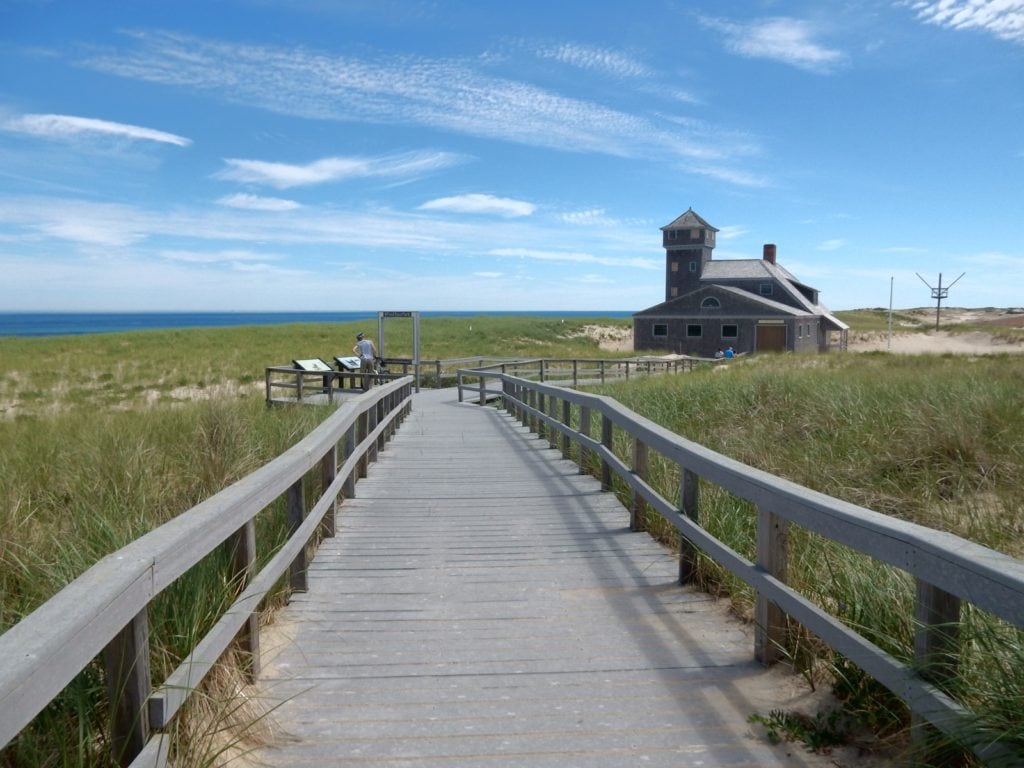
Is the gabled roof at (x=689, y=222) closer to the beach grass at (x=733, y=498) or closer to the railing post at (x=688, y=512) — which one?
the beach grass at (x=733, y=498)

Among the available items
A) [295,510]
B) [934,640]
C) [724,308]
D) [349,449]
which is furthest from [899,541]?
[724,308]

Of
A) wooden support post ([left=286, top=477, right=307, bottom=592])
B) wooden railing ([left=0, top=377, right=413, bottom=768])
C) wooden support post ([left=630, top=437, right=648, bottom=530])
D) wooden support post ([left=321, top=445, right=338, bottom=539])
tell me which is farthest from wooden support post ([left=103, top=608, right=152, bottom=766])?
wooden support post ([left=630, top=437, right=648, bottom=530])

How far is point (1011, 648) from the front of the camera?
96.6 inches

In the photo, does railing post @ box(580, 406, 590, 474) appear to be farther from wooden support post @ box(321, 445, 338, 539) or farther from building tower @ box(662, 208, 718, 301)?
building tower @ box(662, 208, 718, 301)

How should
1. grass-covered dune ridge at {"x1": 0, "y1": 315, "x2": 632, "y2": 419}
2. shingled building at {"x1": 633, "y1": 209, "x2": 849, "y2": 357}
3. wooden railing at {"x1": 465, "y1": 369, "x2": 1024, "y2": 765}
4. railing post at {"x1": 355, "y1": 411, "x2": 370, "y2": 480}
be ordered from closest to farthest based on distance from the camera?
wooden railing at {"x1": 465, "y1": 369, "x2": 1024, "y2": 765}
railing post at {"x1": 355, "y1": 411, "x2": 370, "y2": 480}
grass-covered dune ridge at {"x1": 0, "y1": 315, "x2": 632, "y2": 419}
shingled building at {"x1": 633, "y1": 209, "x2": 849, "y2": 357}

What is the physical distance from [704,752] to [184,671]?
6.03ft

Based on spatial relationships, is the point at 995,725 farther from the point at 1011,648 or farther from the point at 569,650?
the point at 569,650

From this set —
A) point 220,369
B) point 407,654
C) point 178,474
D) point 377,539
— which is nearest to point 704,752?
point 407,654

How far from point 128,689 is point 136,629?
0.55ft

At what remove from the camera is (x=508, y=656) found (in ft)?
12.7

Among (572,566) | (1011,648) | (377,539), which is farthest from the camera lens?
(377,539)

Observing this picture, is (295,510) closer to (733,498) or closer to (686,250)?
(733,498)

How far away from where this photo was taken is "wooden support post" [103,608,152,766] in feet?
7.58

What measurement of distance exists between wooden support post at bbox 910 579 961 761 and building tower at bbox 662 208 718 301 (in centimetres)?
4973
